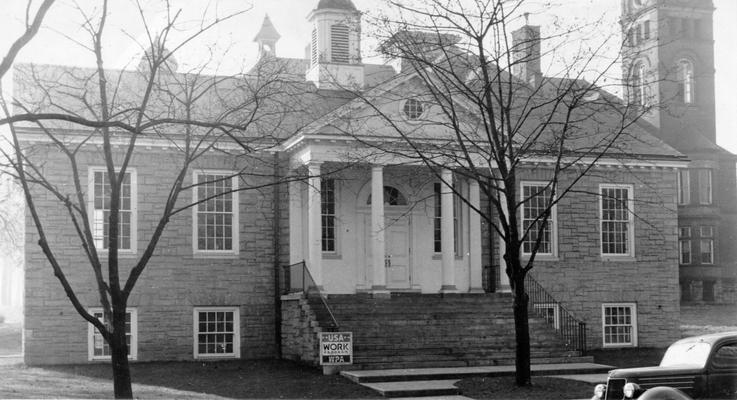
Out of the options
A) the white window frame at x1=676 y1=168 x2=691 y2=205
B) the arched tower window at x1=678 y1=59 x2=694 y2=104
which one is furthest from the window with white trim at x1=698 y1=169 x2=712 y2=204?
the arched tower window at x1=678 y1=59 x2=694 y2=104

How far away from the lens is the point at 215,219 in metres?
25.3

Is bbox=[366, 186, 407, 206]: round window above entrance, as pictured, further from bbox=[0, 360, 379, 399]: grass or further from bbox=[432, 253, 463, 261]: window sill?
bbox=[0, 360, 379, 399]: grass

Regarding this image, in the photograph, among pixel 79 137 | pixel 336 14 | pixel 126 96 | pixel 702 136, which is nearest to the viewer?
pixel 79 137

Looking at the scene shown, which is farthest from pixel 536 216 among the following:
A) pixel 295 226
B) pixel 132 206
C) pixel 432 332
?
pixel 132 206

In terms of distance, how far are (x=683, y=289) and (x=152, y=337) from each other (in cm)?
3367

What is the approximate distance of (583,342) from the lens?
24797mm

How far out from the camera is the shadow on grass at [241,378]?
1750cm

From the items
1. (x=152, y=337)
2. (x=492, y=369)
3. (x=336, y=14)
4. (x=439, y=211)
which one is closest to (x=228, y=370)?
(x=152, y=337)

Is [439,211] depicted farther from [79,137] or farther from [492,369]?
[79,137]

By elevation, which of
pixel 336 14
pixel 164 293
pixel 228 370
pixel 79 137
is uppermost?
pixel 336 14

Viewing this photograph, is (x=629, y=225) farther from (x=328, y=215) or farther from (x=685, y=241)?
(x=685, y=241)

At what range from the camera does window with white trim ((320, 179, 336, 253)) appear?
2591 centimetres

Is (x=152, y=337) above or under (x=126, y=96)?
under

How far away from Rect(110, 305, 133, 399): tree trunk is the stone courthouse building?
7.61 m
